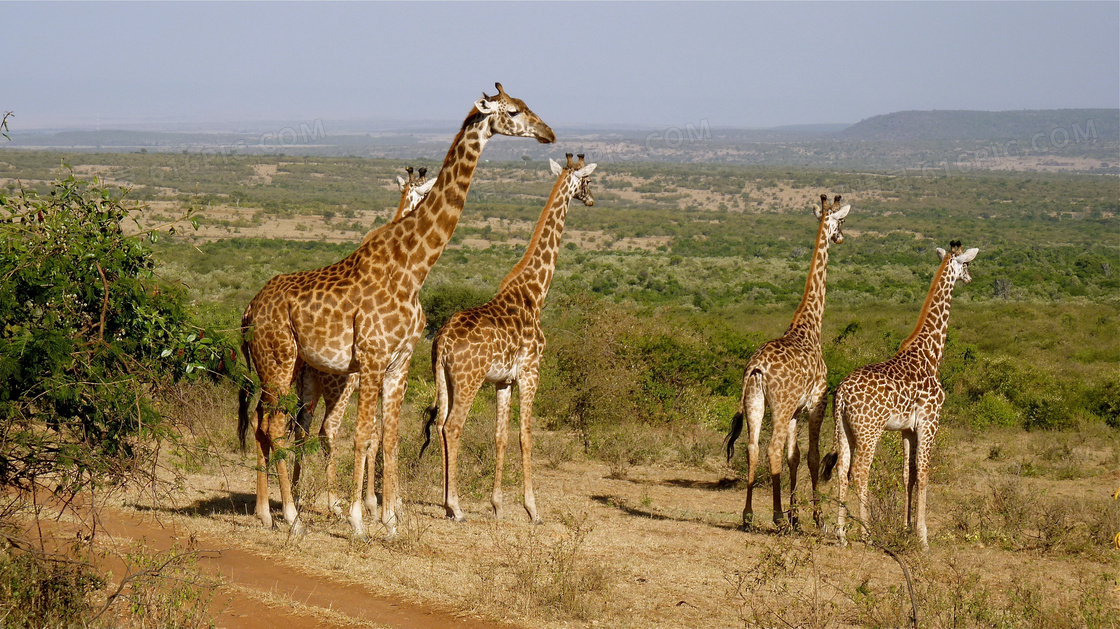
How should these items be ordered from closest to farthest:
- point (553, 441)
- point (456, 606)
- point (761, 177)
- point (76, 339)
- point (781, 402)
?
point (76, 339) → point (456, 606) → point (781, 402) → point (553, 441) → point (761, 177)

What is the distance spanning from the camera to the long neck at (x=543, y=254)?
9594 mm

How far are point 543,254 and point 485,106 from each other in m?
2.22

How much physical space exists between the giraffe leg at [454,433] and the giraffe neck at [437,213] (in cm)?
118

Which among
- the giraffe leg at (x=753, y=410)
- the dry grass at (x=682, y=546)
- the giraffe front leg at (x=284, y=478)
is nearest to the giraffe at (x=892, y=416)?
the dry grass at (x=682, y=546)

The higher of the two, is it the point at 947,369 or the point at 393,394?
the point at 393,394

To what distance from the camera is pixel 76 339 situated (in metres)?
5.52

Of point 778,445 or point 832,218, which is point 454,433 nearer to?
point 778,445

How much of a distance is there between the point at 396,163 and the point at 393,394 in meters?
106

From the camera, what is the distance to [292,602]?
21.0 feet

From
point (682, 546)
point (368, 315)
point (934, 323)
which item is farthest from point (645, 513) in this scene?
point (368, 315)

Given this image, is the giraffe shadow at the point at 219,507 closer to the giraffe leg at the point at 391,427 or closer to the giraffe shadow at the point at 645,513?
the giraffe leg at the point at 391,427

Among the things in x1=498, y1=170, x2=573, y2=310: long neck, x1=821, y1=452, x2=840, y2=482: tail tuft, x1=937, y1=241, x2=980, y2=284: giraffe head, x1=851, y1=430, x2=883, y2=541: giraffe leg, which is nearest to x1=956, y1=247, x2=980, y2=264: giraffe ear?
x1=937, y1=241, x2=980, y2=284: giraffe head

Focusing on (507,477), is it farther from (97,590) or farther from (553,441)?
(97,590)

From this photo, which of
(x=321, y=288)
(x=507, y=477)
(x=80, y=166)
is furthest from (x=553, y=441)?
(x=80, y=166)
